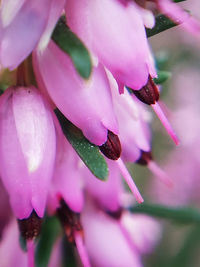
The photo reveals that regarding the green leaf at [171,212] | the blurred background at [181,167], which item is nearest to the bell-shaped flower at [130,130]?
the green leaf at [171,212]

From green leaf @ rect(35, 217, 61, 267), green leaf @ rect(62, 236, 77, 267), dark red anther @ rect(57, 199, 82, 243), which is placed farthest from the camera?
green leaf @ rect(62, 236, 77, 267)

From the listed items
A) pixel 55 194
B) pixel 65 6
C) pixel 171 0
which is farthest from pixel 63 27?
pixel 55 194

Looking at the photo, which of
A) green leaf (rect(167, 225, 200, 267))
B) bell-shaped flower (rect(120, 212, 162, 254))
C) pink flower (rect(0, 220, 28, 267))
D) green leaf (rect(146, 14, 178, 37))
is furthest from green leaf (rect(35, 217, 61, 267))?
green leaf (rect(167, 225, 200, 267))

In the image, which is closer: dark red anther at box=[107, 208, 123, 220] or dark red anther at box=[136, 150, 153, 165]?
dark red anther at box=[136, 150, 153, 165]

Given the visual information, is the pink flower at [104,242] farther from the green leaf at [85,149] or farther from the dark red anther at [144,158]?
the green leaf at [85,149]

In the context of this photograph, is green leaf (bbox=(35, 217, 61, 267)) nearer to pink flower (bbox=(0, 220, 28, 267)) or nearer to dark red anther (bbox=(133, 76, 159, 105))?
pink flower (bbox=(0, 220, 28, 267))

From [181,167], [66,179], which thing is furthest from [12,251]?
[181,167]

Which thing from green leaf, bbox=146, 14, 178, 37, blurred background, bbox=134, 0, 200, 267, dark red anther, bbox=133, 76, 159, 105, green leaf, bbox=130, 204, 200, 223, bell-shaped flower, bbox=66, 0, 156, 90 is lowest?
blurred background, bbox=134, 0, 200, 267
